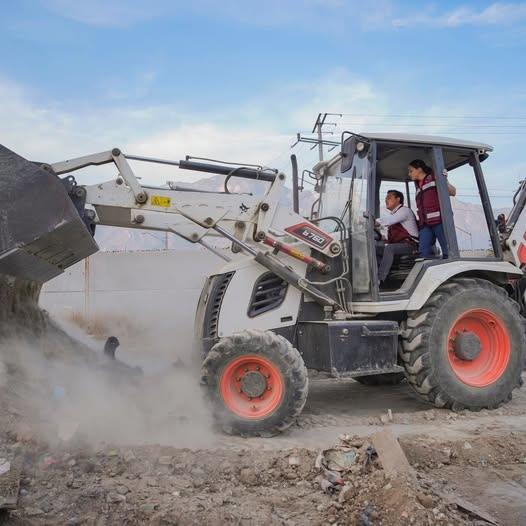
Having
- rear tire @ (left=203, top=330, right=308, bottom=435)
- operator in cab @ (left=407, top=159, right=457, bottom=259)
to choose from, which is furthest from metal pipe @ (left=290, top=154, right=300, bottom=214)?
rear tire @ (left=203, top=330, right=308, bottom=435)

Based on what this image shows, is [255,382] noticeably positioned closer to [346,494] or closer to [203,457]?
[203,457]

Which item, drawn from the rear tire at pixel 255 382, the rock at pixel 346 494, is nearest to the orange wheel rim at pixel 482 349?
the rear tire at pixel 255 382

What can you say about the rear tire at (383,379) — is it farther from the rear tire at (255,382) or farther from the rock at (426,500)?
the rock at (426,500)

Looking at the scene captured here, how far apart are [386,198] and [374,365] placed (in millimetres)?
2068

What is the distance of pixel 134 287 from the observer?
15164 millimetres

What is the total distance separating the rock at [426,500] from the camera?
10.5 feet

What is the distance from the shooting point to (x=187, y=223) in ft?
18.1

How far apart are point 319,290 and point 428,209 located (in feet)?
4.88

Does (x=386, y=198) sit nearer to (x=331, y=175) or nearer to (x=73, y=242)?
(x=331, y=175)

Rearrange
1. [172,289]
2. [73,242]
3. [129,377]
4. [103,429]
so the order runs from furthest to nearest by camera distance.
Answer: [172,289]
[129,377]
[73,242]
[103,429]

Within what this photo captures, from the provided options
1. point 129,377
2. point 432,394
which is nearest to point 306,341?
point 432,394

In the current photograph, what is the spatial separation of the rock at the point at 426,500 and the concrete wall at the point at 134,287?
37.9 ft

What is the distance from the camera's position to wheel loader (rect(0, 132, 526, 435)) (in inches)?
201

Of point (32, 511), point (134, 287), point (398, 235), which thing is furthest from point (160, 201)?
point (134, 287)
